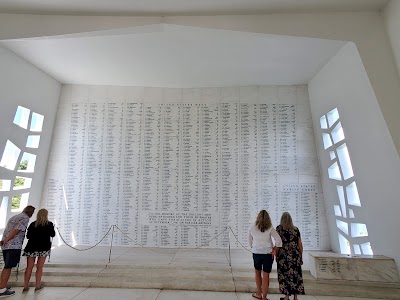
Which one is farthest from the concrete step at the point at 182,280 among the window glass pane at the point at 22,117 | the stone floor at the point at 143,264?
the window glass pane at the point at 22,117

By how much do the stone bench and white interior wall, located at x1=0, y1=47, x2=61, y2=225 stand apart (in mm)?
5971

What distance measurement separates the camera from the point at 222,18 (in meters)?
4.36

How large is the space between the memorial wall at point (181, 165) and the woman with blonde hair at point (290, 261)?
2.81 m

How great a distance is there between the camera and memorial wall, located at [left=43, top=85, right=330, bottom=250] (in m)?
6.48

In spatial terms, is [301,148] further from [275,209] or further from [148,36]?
[148,36]

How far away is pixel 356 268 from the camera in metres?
4.33

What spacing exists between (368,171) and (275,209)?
240 cm

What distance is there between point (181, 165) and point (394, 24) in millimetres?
4928

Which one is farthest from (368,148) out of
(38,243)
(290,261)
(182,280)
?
(38,243)

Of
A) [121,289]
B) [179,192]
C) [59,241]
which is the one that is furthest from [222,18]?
[59,241]

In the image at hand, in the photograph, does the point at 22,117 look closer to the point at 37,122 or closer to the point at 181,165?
the point at 37,122

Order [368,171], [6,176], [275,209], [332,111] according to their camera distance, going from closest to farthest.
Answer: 1. [368,171]
2. [6,176]
3. [332,111]
4. [275,209]

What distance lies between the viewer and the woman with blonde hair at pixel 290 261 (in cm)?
358

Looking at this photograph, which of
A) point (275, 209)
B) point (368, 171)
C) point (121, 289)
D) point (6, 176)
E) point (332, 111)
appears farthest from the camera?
point (275, 209)
